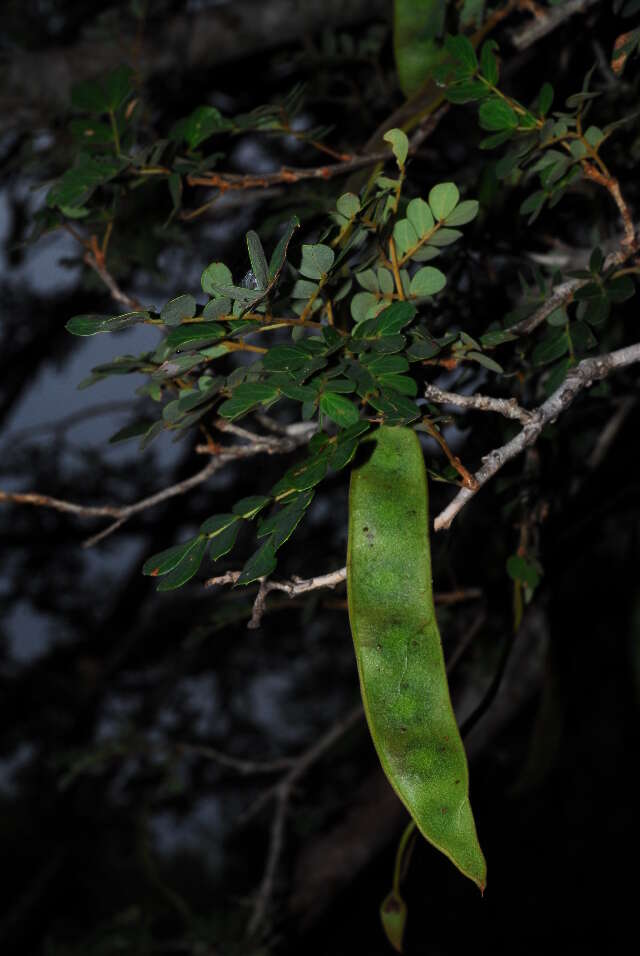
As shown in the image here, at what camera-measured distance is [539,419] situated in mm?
610

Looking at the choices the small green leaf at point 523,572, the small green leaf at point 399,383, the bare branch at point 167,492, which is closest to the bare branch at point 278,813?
the small green leaf at point 523,572

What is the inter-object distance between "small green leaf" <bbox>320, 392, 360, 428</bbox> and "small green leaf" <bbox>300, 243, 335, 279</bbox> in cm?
9

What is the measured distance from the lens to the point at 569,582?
173 cm

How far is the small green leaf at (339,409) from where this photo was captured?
0.56 metres

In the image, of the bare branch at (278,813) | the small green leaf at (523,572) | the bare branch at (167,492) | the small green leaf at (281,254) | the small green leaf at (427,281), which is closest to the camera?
the small green leaf at (281,254)

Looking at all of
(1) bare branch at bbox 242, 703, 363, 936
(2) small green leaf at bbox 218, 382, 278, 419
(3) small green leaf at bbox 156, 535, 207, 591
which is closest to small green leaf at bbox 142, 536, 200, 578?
(3) small green leaf at bbox 156, 535, 207, 591

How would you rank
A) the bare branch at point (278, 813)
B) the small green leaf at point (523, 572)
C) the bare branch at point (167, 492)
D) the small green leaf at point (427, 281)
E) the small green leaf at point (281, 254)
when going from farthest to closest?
1. the bare branch at point (278, 813)
2. the small green leaf at point (523, 572)
3. the bare branch at point (167, 492)
4. the small green leaf at point (427, 281)
5. the small green leaf at point (281, 254)

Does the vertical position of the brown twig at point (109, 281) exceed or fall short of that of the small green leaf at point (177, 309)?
it falls short

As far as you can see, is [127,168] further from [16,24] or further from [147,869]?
[16,24]

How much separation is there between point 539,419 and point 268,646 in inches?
90.7

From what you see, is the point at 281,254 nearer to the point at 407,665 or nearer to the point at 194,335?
the point at 194,335

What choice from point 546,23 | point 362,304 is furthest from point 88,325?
point 546,23

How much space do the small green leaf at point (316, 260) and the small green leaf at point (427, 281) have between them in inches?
3.6

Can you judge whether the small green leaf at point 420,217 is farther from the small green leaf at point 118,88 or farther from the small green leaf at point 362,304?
the small green leaf at point 118,88
